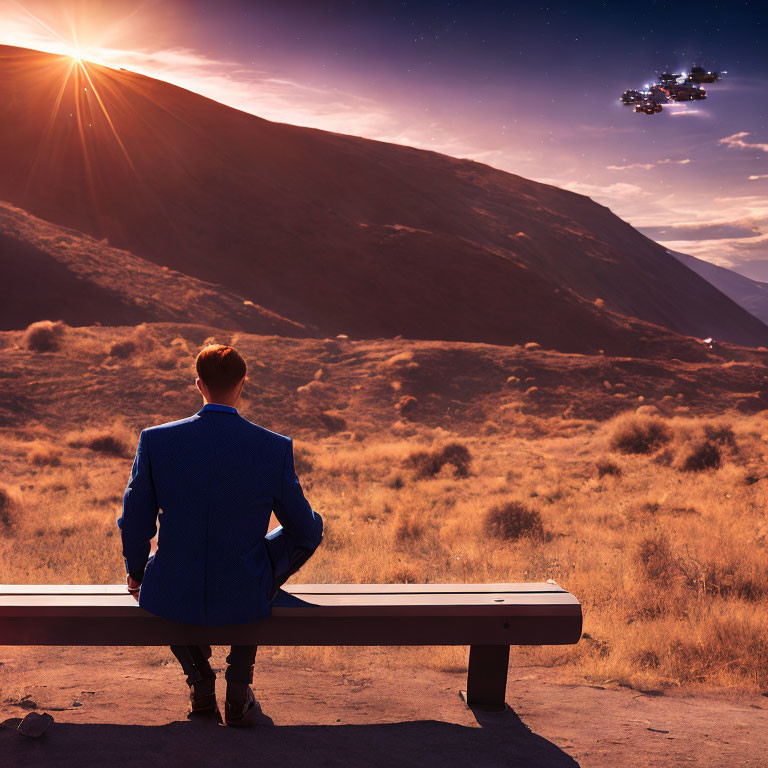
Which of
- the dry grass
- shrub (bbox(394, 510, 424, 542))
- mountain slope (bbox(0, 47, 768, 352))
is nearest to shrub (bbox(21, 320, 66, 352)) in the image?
the dry grass

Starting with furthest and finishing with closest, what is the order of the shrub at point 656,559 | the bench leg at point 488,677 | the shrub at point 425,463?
1. the shrub at point 425,463
2. the shrub at point 656,559
3. the bench leg at point 488,677

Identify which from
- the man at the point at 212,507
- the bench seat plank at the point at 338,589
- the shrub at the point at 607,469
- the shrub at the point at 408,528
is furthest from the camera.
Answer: the shrub at the point at 607,469

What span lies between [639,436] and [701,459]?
338cm

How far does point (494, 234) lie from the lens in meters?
60.2

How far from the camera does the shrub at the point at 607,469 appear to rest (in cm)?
1357

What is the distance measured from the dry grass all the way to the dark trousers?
170 cm

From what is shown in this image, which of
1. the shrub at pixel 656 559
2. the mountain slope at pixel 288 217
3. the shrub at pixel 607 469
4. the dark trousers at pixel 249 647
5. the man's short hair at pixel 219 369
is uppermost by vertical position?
the mountain slope at pixel 288 217

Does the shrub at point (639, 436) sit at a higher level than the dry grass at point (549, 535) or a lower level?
higher

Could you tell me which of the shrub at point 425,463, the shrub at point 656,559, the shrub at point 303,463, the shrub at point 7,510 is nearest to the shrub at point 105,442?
the shrub at point 303,463

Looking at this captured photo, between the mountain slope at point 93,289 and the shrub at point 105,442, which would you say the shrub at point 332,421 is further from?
the mountain slope at point 93,289

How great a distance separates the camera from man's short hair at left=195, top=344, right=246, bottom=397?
2803mm

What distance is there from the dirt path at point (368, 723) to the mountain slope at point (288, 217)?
36.8 m

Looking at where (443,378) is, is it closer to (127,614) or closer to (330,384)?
(330,384)

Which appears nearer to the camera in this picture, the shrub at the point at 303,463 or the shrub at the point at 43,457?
the shrub at the point at 303,463
